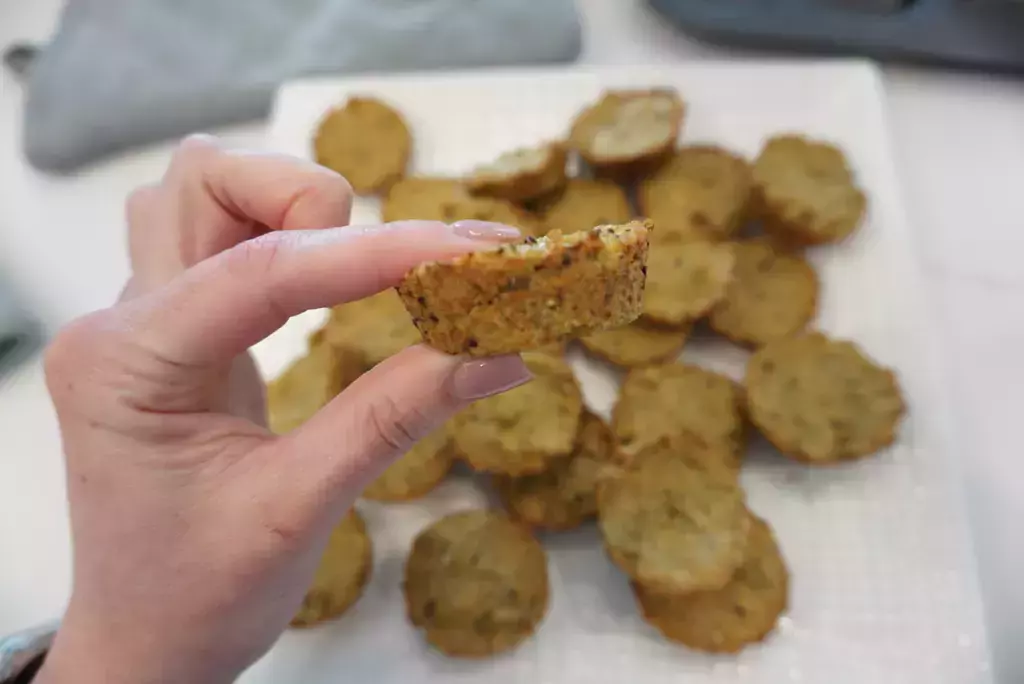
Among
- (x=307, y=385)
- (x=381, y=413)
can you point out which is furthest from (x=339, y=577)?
(x=381, y=413)

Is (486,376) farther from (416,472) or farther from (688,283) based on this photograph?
(688,283)

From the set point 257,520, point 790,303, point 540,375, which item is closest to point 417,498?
point 540,375

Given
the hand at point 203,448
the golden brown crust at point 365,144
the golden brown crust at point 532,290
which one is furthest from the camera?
the golden brown crust at point 365,144

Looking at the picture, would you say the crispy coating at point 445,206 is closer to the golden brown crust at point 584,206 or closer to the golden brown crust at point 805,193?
the golden brown crust at point 584,206

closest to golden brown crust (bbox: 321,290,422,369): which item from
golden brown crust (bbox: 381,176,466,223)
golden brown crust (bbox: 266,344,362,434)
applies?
golden brown crust (bbox: 266,344,362,434)

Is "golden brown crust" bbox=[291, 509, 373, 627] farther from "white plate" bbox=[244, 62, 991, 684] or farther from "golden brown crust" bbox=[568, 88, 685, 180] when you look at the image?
"golden brown crust" bbox=[568, 88, 685, 180]

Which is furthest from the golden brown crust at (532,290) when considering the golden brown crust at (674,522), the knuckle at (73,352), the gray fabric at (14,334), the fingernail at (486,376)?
the gray fabric at (14,334)
